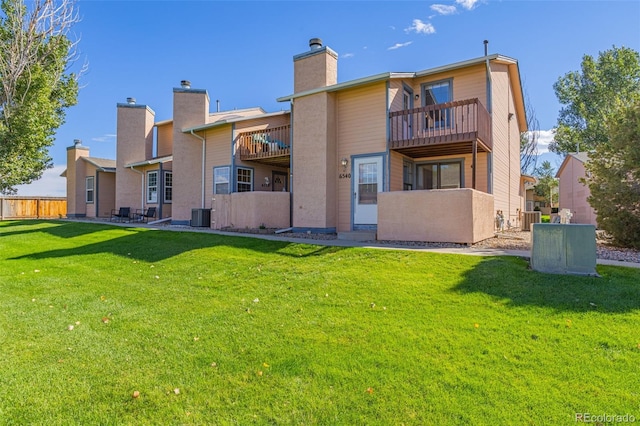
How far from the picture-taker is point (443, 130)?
11766 mm

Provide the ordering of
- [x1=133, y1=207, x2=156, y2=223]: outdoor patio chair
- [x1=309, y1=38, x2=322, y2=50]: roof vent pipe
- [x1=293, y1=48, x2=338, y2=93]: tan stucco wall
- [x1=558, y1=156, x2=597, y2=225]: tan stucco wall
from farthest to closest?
[x1=558, y1=156, x2=597, y2=225]: tan stucco wall < [x1=133, y1=207, x2=156, y2=223]: outdoor patio chair < [x1=309, y1=38, x2=322, y2=50]: roof vent pipe < [x1=293, y1=48, x2=338, y2=93]: tan stucco wall

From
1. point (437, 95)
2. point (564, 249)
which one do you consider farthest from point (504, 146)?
point (564, 249)

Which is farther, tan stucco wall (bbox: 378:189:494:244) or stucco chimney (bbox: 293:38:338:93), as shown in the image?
stucco chimney (bbox: 293:38:338:93)

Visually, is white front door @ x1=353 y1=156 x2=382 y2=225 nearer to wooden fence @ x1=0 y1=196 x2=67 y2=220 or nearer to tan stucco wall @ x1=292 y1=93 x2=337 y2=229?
tan stucco wall @ x1=292 y1=93 x2=337 y2=229

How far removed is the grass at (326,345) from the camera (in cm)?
285

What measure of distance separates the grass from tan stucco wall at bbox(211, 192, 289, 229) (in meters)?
6.41

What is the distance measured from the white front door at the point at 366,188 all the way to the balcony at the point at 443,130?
0.91 m

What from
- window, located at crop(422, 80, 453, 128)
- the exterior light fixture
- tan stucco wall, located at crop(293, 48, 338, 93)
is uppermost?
tan stucco wall, located at crop(293, 48, 338, 93)

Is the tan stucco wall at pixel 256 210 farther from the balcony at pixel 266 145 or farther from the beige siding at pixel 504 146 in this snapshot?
the beige siding at pixel 504 146

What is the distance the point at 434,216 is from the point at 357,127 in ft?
14.6

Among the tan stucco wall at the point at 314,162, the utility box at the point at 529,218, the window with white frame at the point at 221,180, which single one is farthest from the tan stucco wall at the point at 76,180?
the utility box at the point at 529,218

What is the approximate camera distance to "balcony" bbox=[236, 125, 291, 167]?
48.5 feet

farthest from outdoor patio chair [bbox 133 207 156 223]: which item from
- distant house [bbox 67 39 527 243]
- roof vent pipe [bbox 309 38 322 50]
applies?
roof vent pipe [bbox 309 38 322 50]

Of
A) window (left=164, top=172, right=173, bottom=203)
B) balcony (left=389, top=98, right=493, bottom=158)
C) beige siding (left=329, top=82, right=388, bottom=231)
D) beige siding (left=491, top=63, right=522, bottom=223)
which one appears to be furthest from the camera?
window (left=164, top=172, right=173, bottom=203)
